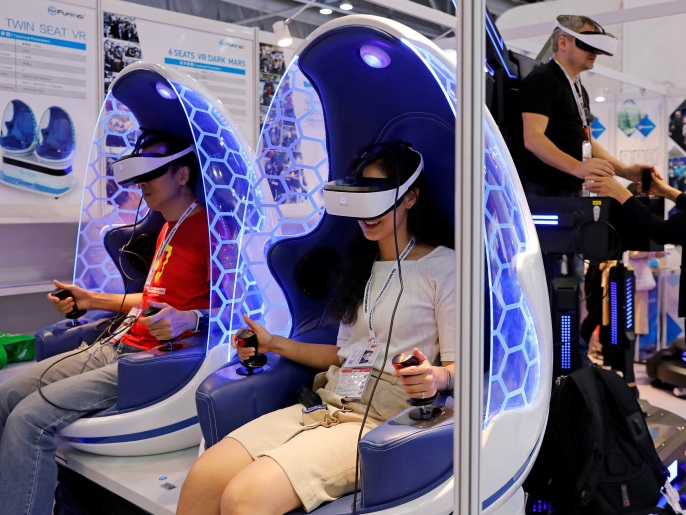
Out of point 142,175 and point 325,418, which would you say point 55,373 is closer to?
point 142,175

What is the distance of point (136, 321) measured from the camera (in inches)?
110

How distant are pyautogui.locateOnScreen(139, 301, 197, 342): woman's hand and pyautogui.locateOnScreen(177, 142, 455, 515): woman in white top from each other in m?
0.50

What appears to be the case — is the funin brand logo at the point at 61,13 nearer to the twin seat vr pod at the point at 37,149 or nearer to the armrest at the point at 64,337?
the twin seat vr pod at the point at 37,149

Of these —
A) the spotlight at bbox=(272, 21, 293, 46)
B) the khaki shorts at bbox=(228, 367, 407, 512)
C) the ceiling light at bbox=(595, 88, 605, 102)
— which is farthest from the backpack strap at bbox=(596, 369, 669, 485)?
the ceiling light at bbox=(595, 88, 605, 102)

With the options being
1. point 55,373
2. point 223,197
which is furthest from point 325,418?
point 55,373

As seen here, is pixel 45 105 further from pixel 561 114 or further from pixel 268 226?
pixel 561 114

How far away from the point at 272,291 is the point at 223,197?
0.46m

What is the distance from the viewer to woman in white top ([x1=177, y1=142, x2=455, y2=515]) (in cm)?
170

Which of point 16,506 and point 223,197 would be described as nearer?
point 16,506

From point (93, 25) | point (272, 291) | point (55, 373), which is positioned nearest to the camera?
point (272, 291)

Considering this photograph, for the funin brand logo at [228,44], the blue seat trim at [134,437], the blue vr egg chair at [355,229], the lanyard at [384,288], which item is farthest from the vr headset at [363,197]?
the funin brand logo at [228,44]

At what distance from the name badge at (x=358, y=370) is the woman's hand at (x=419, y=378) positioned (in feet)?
0.87

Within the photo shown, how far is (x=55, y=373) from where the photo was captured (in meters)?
2.69

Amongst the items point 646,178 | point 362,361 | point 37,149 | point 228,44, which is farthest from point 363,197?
point 228,44
